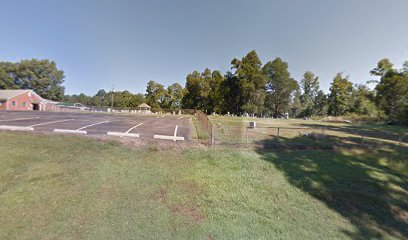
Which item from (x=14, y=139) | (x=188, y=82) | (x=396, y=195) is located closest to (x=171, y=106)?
(x=188, y=82)

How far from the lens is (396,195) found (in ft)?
18.9

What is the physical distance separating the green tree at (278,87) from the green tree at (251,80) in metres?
10.9

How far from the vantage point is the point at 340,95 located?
5038cm

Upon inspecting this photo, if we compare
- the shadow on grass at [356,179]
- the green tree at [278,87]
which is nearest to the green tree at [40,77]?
the green tree at [278,87]

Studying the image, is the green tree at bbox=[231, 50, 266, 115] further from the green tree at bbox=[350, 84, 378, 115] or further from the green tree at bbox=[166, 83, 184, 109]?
the green tree at bbox=[166, 83, 184, 109]

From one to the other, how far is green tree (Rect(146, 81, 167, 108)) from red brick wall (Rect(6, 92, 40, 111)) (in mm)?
29249

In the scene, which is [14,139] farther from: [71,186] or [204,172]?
[204,172]

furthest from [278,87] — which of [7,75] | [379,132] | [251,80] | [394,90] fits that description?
[7,75]

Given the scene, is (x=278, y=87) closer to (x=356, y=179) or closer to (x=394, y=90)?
(x=394, y=90)

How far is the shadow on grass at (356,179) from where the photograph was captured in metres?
4.61

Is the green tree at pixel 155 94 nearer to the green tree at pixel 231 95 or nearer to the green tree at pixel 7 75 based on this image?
the green tree at pixel 231 95

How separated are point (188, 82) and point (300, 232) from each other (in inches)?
2141

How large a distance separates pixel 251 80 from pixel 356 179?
1585 inches

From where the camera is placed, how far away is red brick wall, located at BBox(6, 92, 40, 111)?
1479 inches
